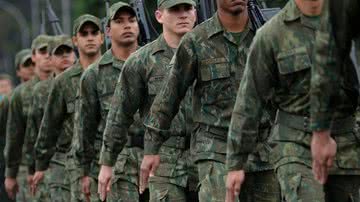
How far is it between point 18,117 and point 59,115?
384cm

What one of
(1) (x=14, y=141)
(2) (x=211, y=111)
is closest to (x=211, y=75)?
(2) (x=211, y=111)

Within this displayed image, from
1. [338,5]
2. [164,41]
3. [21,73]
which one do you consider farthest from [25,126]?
[338,5]

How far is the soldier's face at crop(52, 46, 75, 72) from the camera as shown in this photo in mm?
20156

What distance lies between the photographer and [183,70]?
12781mm

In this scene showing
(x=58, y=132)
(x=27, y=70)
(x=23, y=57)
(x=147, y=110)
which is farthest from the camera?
(x=23, y=57)

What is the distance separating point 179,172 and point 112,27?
2682 mm

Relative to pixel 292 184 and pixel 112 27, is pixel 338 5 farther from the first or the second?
pixel 112 27

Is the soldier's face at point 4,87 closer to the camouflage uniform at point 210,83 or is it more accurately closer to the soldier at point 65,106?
the soldier at point 65,106

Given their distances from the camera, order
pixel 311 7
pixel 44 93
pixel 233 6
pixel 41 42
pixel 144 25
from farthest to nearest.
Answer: pixel 41 42, pixel 44 93, pixel 144 25, pixel 233 6, pixel 311 7

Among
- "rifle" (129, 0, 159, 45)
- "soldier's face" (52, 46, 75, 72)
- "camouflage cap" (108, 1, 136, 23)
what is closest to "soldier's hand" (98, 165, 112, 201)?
"camouflage cap" (108, 1, 136, 23)

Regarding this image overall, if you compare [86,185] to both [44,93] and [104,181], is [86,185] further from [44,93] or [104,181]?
[44,93]

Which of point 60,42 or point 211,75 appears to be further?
point 60,42

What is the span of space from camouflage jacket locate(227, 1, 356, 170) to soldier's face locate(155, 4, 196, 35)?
10.3 ft

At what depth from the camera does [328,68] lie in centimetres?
959
